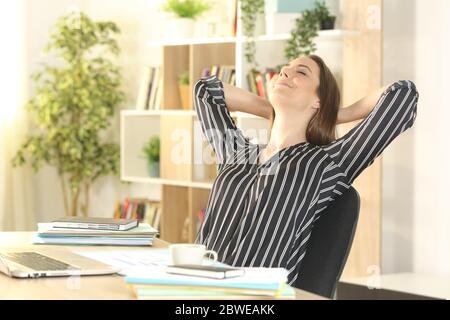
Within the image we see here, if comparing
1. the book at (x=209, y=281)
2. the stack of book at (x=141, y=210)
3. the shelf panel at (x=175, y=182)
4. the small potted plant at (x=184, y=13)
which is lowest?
the stack of book at (x=141, y=210)

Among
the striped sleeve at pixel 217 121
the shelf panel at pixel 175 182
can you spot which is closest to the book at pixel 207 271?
the striped sleeve at pixel 217 121

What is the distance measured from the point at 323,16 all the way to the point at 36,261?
2565 millimetres

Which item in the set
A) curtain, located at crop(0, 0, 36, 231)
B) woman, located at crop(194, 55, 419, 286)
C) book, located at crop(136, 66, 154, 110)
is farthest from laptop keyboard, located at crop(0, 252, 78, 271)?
curtain, located at crop(0, 0, 36, 231)

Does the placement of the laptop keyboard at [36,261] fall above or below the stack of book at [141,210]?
above

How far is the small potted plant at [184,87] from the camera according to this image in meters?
4.90

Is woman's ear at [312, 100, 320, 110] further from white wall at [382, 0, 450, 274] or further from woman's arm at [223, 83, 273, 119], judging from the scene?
white wall at [382, 0, 450, 274]

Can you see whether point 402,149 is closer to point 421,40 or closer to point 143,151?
point 421,40

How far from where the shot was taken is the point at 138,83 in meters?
5.62

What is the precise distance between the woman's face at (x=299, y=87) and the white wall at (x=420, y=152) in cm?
145

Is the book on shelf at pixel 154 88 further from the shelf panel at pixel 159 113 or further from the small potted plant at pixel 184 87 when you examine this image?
the small potted plant at pixel 184 87

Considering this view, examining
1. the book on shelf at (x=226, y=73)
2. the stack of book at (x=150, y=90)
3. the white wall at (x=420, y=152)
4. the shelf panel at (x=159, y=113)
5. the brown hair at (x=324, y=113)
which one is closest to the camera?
the brown hair at (x=324, y=113)

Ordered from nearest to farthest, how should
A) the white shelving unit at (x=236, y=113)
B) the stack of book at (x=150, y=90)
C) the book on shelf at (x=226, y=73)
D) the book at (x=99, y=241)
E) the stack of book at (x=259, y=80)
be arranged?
the book at (x=99, y=241), the white shelving unit at (x=236, y=113), the stack of book at (x=259, y=80), the book on shelf at (x=226, y=73), the stack of book at (x=150, y=90)

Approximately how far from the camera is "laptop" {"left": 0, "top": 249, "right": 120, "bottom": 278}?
5.22ft

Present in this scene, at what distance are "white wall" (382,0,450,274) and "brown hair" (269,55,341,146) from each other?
142 cm
